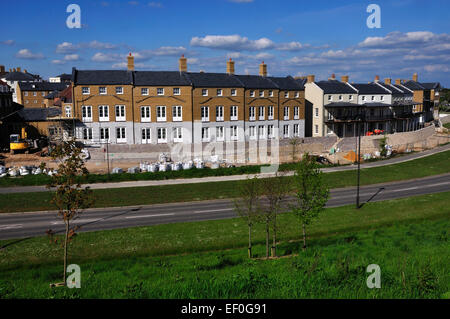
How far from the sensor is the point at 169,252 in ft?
80.2

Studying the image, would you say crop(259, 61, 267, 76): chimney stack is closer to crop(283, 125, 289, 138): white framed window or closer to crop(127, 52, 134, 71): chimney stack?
crop(283, 125, 289, 138): white framed window

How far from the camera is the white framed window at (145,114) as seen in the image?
201 ft

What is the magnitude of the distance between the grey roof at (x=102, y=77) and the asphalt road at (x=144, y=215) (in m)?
28.5

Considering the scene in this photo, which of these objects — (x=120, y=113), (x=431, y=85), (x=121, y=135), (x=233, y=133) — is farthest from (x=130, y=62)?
(x=431, y=85)

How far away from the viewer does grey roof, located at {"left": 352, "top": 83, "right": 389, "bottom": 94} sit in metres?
85.1

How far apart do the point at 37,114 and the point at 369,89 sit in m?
66.1

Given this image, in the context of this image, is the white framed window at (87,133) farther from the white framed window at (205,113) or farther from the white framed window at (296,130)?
the white framed window at (296,130)

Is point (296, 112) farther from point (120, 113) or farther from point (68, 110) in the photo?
point (68, 110)

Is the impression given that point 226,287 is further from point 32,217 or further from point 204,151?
point 204,151

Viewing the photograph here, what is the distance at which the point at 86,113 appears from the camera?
58875mm

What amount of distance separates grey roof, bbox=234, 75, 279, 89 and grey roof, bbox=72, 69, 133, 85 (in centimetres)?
1904

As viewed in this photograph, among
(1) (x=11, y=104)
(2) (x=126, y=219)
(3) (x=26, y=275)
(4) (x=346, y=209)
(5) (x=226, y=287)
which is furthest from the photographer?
(1) (x=11, y=104)
